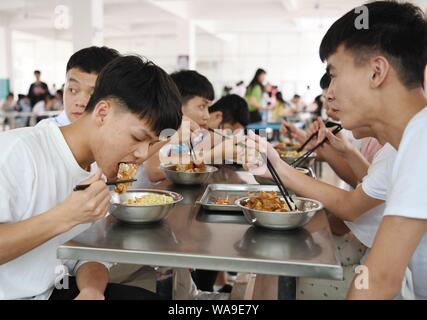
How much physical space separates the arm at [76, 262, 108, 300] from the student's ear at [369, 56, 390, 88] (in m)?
1.13

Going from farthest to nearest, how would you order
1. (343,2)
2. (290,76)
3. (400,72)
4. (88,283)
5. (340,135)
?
1. (290,76)
2. (343,2)
3. (340,135)
4. (88,283)
5. (400,72)

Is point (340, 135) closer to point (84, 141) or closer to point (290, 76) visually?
point (84, 141)

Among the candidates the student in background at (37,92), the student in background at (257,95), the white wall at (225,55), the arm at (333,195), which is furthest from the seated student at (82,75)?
the white wall at (225,55)

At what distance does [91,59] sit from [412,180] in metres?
1.80

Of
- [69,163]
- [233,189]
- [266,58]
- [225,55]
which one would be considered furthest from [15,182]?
[225,55]

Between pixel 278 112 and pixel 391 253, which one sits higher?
pixel 278 112

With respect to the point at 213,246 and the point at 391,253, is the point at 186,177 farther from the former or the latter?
the point at 391,253

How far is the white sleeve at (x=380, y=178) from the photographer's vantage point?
1487 mm

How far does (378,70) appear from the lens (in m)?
1.29

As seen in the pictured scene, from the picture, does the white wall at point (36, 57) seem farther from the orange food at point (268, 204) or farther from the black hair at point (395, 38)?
the black hair at point (395, 38)

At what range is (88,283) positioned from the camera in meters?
1.41

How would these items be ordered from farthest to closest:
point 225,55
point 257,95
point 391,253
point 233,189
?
point 225,55
point 257,95
point 233,189
point 391,253

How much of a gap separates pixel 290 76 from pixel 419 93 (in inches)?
598

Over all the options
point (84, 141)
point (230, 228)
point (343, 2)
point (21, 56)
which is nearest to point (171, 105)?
point (84, 141)
